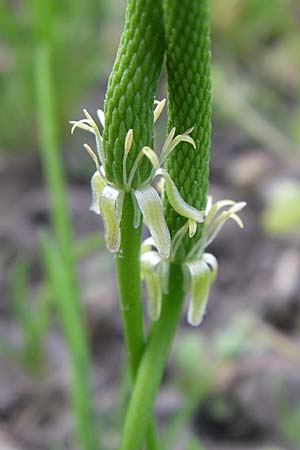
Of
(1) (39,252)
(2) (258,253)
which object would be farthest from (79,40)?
(2) (258,253)

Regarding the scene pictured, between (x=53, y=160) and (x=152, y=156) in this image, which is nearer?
(x=152, y=156)

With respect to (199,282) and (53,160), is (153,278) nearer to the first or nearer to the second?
(199,282)

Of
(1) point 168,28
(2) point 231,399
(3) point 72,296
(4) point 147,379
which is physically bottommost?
(2) point 231,399

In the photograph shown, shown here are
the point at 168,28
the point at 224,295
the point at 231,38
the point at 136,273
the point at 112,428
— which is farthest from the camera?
the point at 231,38

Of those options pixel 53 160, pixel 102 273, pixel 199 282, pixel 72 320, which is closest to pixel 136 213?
pixel 199 282

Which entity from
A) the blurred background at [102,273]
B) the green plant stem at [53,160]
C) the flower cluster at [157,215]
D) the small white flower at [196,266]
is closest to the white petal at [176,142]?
the flower cluster at [157,215]

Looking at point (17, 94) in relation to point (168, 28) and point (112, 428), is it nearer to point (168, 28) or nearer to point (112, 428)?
point (112, 428)
